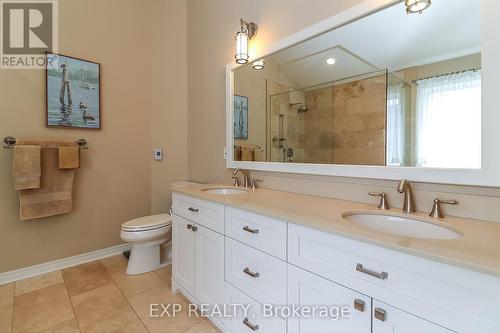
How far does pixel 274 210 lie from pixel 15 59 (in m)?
2.50

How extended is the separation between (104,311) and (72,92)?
6.21ft

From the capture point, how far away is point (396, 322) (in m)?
0.76

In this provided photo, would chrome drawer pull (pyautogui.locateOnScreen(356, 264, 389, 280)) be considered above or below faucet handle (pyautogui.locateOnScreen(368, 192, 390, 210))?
below

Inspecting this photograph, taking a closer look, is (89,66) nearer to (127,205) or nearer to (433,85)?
(127,205)

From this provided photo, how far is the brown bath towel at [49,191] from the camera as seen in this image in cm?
202

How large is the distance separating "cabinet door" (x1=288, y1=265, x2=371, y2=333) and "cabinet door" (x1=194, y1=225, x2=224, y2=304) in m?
0.50

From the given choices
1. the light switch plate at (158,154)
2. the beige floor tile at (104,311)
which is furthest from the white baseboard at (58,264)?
the light switch plate at (158,154)

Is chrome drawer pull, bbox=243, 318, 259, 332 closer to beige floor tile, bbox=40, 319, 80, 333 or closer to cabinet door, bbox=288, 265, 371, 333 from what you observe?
cabinet door, bbox=288, 265, 371, 333

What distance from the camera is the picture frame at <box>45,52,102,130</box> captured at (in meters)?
2.18

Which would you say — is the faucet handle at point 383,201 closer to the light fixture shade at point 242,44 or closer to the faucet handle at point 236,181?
the faucet handle at point 236,181

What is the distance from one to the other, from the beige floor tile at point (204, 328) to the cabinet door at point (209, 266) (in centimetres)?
13

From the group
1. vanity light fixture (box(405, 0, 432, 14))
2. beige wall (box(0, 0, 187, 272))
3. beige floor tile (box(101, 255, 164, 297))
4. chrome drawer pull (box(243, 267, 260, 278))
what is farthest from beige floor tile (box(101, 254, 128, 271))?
vanity light fixture (box(405, 0, 432, 14))

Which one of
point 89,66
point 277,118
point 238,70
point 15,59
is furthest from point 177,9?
point 277,118

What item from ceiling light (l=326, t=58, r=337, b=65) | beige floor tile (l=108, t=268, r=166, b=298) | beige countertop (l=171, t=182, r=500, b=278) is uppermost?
ceiling light (l=326, t=58, r=337, b=65)
